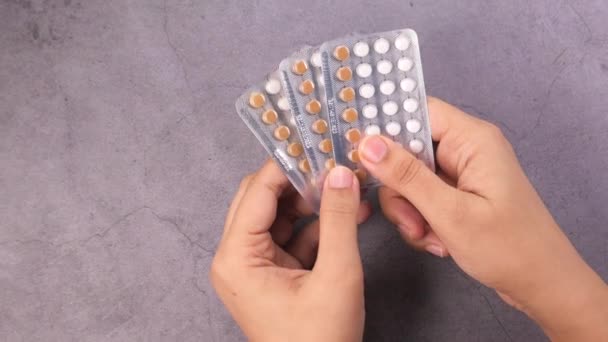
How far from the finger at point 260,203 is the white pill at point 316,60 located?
0.13 meters

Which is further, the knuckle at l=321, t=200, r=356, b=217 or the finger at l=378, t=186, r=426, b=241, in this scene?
the finger at l=378, t=186, r=426, b=241

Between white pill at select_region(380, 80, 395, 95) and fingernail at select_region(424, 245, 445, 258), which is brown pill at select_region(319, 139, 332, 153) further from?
fingernail at select_region(424, 245, 445, 258)

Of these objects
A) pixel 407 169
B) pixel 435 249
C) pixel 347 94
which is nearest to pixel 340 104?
pixel 347 94

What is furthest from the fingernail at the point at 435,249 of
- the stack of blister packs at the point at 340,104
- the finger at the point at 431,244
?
the stack of blister packs at the point at 340,104

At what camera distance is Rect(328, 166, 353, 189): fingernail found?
591 millimetres

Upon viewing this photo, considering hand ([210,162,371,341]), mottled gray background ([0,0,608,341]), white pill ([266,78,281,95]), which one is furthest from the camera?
mottled gray background ([0,0,608,341])

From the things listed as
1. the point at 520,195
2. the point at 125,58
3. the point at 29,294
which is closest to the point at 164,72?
the point at 125,58

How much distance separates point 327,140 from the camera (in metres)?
0.65

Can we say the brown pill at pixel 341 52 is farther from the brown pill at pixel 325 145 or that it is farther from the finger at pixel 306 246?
the finger at pixel 306 246

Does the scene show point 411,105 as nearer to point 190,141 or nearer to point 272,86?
point 272,86

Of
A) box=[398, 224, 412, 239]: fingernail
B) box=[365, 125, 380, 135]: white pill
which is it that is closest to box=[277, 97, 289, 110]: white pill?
box=[365, 125, 380, 135]: white pill

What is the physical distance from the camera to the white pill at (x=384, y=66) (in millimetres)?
638

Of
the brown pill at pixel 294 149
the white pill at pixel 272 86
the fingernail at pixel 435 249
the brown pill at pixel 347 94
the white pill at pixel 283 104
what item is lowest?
the fingernail at pixel 435 249

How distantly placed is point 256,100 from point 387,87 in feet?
0.52
